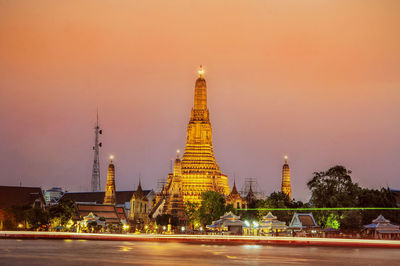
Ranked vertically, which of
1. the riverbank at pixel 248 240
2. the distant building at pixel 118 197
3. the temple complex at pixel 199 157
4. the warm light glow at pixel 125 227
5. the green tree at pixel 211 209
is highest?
the temple complex at pixel 199 157

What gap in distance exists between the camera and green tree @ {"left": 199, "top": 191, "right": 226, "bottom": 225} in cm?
9675

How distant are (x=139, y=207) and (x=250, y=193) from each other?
27.5 metres

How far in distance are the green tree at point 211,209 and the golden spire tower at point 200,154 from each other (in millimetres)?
24889

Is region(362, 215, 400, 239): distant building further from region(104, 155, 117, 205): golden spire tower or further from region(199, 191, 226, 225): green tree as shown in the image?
region(104, 155, 117, 205): golden spire tower

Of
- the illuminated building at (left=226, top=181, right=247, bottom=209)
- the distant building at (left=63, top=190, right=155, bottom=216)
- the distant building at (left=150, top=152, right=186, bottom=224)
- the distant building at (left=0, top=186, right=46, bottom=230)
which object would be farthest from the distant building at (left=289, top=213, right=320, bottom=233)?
the distant building at (left=63, top=190, right=155, bottom=216)

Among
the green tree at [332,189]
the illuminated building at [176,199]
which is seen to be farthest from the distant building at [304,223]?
the illuminated building at [176,199]

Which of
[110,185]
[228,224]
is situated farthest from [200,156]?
[228,224]

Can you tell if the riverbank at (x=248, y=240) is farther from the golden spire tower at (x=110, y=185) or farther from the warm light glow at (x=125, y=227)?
the golden spire tower at (x=110, y=185)

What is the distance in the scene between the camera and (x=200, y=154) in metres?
128

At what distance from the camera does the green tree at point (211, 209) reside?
96.8 m

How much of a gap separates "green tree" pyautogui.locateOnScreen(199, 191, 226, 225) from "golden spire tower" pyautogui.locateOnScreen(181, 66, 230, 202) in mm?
24889

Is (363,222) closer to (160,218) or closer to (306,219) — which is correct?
(306,219)

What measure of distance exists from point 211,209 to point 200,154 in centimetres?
3113

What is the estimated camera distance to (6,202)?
10969 centimetres
